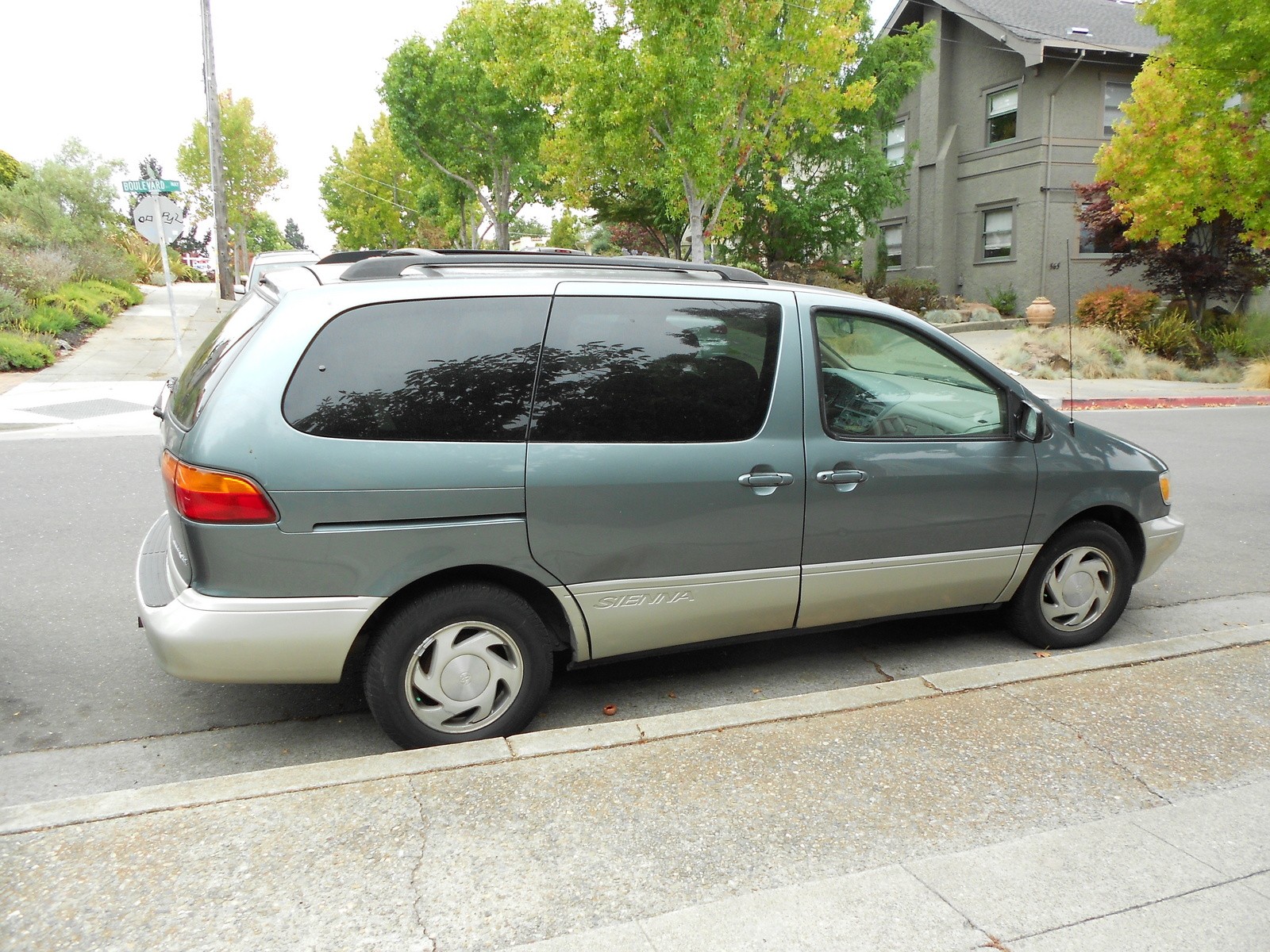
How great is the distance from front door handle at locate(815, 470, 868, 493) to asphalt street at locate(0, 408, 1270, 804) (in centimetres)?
100

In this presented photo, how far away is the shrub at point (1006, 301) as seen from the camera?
86.9 ft

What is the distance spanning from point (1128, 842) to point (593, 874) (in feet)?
5.18

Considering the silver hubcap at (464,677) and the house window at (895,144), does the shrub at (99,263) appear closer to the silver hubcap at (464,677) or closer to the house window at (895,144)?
the house window at (895,144)

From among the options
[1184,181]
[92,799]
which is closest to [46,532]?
[92,799]

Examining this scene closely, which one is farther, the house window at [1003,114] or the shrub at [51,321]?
the house window at [1003,114]

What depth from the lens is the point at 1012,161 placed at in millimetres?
26375

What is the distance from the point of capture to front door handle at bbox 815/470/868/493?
4023 mm

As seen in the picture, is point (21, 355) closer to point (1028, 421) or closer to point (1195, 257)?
point (1028, 421)

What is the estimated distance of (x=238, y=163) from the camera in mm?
45781

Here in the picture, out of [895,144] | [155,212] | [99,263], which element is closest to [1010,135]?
[895,144]

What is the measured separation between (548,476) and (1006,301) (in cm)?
2557

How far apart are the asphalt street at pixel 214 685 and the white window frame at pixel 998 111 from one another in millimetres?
21954

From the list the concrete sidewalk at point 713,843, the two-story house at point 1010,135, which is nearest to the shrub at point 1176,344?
the two-story house at point 1010,135

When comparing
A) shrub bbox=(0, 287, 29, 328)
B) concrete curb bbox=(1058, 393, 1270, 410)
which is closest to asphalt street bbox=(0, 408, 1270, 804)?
concrete curb bbox=(1058, 393, 1270, 410)
